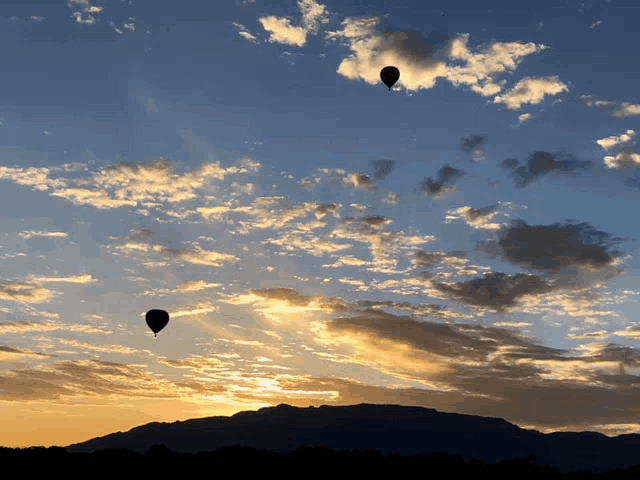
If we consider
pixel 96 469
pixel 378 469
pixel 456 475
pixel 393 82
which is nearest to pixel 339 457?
pixel 378 469

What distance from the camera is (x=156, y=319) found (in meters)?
111

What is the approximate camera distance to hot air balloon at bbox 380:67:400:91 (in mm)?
109688

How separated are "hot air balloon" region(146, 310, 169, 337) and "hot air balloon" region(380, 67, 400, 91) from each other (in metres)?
Result: 51.1

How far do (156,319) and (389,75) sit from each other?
5337cm

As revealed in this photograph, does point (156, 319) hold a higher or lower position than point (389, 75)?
lower

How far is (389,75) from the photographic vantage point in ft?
361

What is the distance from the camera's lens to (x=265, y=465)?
310ft

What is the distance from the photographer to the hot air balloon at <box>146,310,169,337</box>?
111 m

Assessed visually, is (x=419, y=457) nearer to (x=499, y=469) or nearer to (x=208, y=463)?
(x=499, y=469)

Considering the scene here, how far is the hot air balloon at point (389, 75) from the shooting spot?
110 meters

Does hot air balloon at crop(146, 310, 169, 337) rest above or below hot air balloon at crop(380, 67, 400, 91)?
below

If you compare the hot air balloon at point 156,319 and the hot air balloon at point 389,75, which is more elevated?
the hot air balloon at point 389,75

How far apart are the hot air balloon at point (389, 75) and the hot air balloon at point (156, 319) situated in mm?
51139

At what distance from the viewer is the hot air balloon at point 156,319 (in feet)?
363
